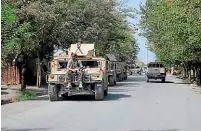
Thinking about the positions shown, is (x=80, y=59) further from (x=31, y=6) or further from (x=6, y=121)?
(x=6, y=121)

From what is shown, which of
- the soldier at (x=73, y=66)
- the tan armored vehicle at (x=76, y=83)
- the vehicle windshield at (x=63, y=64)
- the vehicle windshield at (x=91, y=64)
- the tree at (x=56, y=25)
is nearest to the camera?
the tree at (x=56, y=25)

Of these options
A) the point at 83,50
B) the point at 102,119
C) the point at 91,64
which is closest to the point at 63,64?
the point at 91,64

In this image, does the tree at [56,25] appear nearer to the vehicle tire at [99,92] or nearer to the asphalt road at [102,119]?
the asphalt road at [102,119]

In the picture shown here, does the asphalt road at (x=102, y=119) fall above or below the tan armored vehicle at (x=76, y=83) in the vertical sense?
below

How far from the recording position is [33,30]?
84.1 ft

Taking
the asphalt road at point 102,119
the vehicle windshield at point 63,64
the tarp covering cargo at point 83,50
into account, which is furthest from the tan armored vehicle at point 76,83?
the asphalt road at point 102,119

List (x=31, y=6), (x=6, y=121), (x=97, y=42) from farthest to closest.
Answer: (x=97, y=42), (x=31, y=6), (x=6, y=121)

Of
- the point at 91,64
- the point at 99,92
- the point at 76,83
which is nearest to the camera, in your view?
the point at 76,83

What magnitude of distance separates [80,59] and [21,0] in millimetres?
4262

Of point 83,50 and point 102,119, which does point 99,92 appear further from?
point 102,119

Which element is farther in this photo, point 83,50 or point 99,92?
point 83,50

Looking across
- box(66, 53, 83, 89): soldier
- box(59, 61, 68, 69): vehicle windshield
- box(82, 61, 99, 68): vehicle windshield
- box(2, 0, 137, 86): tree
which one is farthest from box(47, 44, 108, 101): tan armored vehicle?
box(2, 0, 137, 86): tree

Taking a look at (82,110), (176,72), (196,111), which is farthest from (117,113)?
(176,72)

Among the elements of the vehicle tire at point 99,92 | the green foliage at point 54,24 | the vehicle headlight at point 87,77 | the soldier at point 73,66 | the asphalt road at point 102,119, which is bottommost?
the asphalt road at point 102,119
